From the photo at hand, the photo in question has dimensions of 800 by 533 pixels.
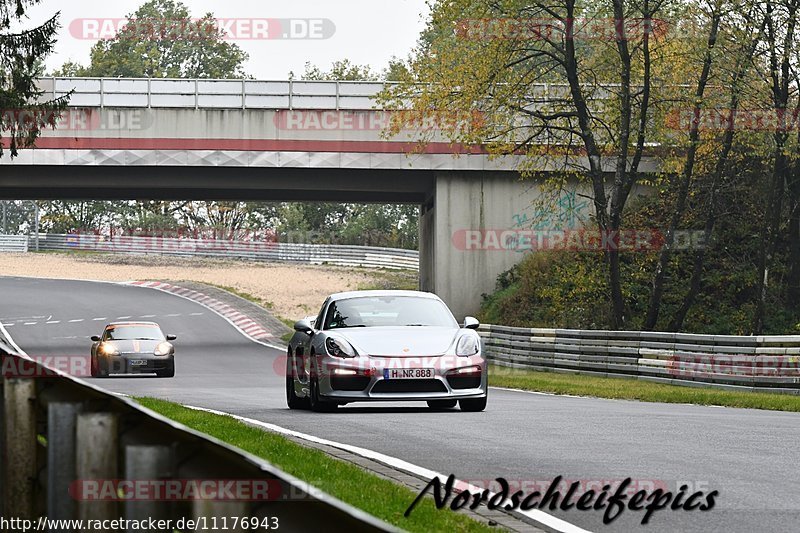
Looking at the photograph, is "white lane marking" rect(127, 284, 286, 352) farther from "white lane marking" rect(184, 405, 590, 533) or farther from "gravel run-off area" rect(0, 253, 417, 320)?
"white lane marking" rect(184, 405, 590, 533)

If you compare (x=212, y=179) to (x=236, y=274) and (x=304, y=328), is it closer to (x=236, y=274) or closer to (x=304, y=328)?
(x=304, y=328)

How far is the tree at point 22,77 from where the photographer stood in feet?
119

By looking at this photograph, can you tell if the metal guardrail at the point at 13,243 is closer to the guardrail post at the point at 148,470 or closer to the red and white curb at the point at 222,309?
the red and white curb at the point at 222,309

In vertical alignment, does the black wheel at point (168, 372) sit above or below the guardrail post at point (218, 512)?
below

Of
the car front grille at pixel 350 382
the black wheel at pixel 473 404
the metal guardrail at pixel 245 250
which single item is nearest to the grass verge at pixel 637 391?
the black wheel at pixel 473 404

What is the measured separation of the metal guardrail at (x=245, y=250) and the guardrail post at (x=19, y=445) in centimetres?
7591

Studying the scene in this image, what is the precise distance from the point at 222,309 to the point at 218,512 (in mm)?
57849

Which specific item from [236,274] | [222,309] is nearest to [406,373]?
[222,309]

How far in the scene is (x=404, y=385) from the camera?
15.3 meters

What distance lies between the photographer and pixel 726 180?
133 ft

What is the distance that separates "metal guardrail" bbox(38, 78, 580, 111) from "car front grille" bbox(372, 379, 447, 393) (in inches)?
1060

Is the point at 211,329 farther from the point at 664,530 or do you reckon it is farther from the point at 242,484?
the point at 242,484

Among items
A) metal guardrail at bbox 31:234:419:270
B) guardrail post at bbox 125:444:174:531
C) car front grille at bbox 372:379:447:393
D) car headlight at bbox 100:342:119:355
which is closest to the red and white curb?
metal guardrail at bbox 31:234:419:270

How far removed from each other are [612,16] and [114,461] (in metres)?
33.7
